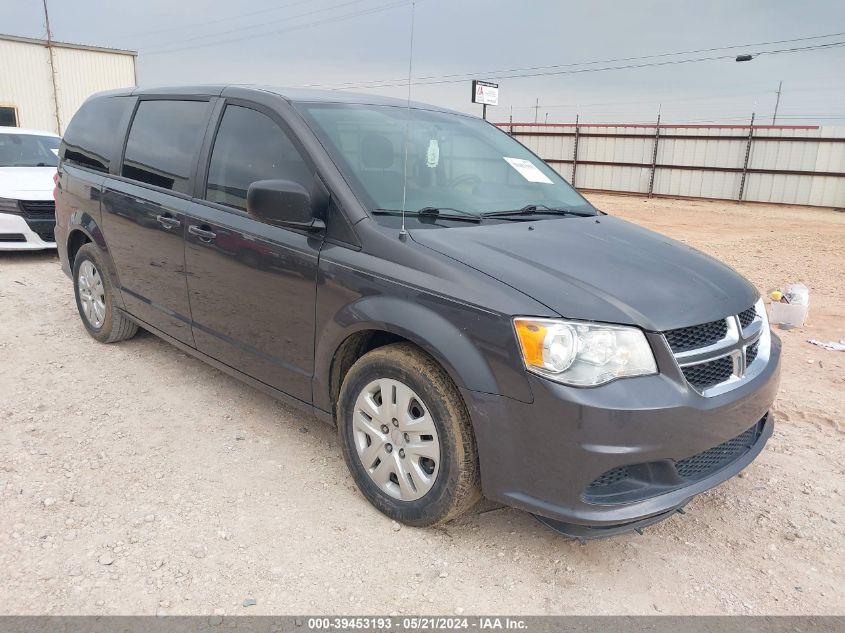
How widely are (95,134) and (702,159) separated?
19.8 m

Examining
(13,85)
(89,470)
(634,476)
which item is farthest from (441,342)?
(13,85)

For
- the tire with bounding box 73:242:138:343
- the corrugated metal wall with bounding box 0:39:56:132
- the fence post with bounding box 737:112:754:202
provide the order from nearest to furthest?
the tire with bounding box 73:242:138:343 → the fence post with bounding box 737:112:754:202 → the corrugated metal wall with bounding box 0:39:56:132

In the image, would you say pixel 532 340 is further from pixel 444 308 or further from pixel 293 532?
pixel 293 532

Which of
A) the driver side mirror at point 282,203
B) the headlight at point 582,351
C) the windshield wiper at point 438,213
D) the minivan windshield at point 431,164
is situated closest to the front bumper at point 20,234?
the minivan windshield at point 431,164

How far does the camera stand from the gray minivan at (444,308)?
2213 mm

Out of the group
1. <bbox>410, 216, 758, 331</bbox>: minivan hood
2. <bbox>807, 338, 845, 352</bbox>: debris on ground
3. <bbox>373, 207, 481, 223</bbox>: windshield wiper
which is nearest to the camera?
<bbox>410, 216, 758, 331</bbox>: minivan hood

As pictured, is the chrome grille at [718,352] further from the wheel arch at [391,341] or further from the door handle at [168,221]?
the door handle at [168,221]

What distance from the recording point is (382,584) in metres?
2.37

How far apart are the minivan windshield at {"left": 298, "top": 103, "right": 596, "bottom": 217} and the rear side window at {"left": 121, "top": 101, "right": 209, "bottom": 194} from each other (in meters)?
0.87

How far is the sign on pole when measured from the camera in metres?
19.3

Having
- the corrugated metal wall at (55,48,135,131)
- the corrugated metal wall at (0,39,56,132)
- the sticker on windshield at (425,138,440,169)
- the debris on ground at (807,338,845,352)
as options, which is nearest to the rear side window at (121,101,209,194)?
the sticker on windshield at (425,138,440,169)

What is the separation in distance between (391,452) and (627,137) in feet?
70.0

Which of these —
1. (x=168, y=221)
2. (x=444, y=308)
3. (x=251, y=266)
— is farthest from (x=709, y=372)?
(x=168, y=221)

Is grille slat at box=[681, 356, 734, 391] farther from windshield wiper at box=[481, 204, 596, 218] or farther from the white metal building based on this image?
the white metal building
